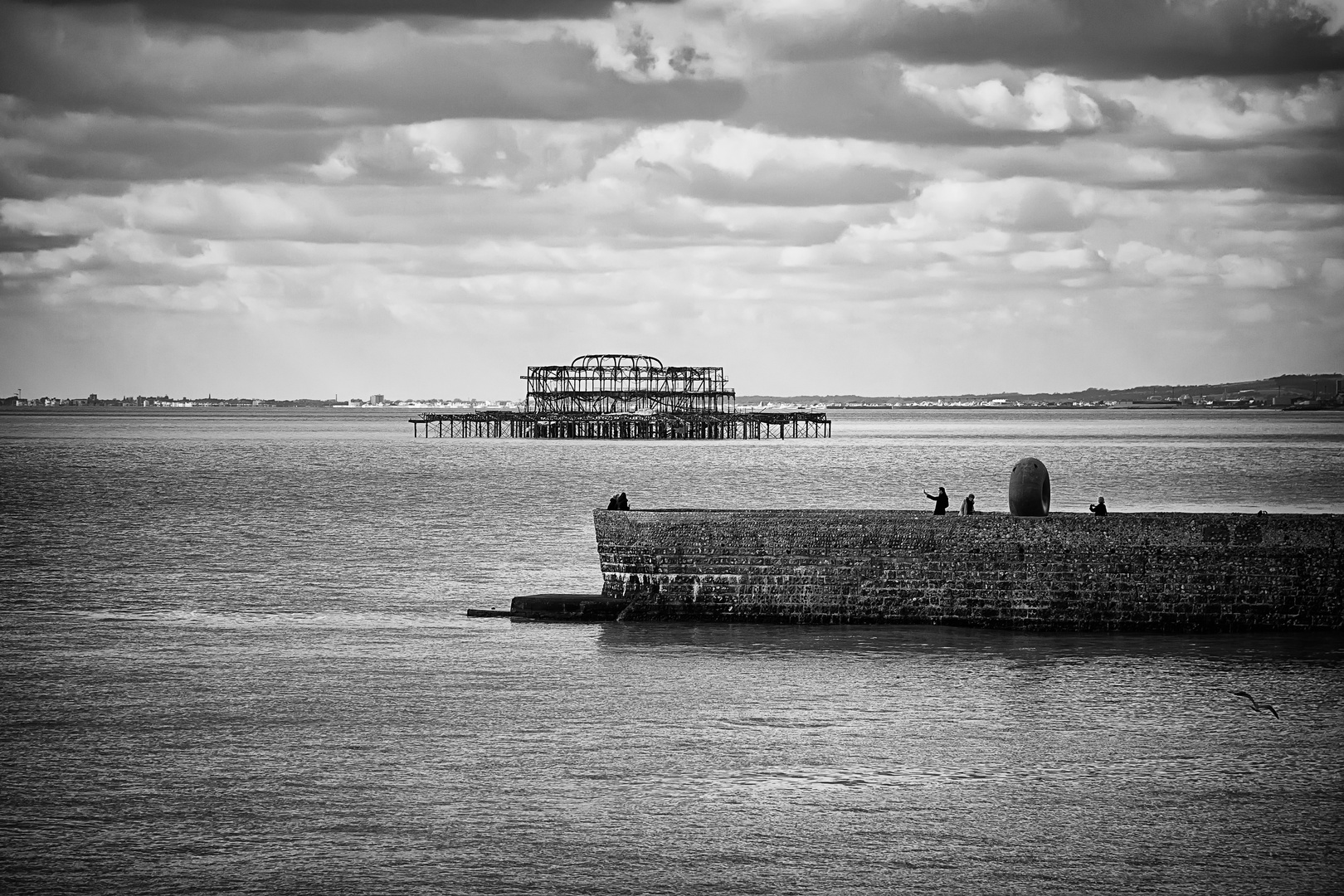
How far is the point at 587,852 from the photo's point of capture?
1347 cm

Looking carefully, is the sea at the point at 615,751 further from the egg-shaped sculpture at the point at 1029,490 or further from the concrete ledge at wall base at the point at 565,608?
the egg-shaped sculpture at the point at 1029,490

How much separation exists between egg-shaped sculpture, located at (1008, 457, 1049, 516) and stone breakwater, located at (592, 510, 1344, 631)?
95cm

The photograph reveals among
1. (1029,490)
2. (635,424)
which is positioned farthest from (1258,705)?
(635,424)

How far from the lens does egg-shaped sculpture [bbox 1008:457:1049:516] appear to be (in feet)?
84.9

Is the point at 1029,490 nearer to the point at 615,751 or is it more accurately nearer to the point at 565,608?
the point at 565,608

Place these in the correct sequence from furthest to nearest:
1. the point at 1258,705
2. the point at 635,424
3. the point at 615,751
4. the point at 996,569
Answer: the point at 635,424
the point at 996,569
the point at 1258,705
the point at 615,751

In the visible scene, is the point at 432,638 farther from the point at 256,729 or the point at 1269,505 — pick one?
the point at 1269,505

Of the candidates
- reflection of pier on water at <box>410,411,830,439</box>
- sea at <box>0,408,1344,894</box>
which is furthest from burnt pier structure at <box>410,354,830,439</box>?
sea at <box>0,408,1344,894</box>

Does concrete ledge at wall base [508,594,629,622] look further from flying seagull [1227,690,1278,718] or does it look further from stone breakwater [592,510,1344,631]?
flying seagull [1227,690,1278,718]

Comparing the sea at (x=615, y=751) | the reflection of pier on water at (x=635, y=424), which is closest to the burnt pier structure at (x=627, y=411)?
the reflection of pier on water at (x=635, y=424)

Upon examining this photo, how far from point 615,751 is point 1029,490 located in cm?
1115

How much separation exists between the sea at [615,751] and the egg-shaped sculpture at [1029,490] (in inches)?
98.8

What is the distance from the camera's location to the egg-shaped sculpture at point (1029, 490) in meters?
25.9

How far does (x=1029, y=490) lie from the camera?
25.8m
